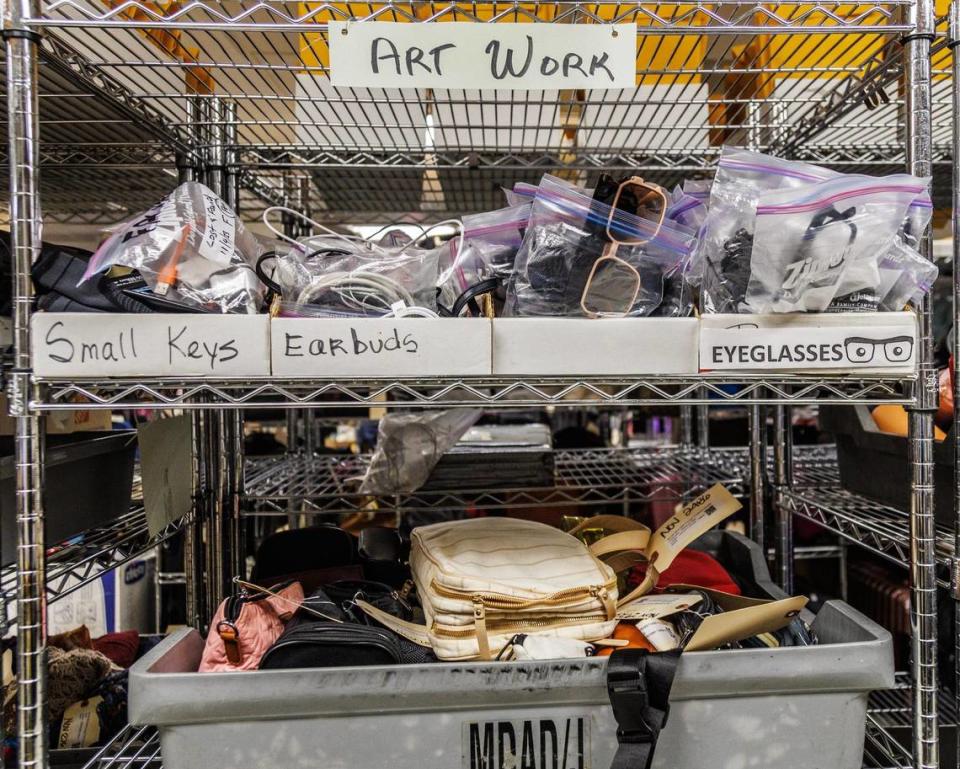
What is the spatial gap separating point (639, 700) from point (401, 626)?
0.29m

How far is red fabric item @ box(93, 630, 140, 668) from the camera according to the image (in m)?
1.02

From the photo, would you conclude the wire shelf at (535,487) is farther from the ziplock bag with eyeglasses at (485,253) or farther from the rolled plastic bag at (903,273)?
the rolled plastic bag at (903,273)

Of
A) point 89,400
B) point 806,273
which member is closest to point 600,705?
point 806,273

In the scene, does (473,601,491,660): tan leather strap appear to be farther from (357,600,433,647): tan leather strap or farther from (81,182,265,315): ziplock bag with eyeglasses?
(81,182,265,315): ziplock bag with eyeglasses

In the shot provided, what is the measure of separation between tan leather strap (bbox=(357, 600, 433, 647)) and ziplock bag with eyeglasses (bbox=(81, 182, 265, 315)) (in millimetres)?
389

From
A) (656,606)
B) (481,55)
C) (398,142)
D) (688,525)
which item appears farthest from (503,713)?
(398,142)

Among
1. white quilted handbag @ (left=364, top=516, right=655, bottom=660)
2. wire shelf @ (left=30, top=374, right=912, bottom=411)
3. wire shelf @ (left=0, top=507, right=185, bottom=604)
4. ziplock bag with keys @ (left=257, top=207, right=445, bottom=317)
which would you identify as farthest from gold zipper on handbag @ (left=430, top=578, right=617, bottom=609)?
wire shelf @ (left=0, top=507, right=185, bottom=604)

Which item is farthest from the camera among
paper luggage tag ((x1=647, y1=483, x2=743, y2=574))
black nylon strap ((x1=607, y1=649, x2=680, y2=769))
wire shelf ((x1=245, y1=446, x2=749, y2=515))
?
wire shelf ((x1=245, y1=446, x2=749, y2=515))

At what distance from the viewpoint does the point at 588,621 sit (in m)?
0.73

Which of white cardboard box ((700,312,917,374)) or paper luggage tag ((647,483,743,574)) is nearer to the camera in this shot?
white cardboard box ((700,312,917,374))

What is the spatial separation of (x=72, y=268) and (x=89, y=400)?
0.15 meters

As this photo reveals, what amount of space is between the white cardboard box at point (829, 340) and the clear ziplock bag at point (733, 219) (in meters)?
0.04

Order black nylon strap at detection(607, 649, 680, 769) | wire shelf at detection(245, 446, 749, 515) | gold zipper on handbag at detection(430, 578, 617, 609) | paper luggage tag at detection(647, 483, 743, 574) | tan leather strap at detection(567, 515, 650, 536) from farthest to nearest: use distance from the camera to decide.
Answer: wire shelf at detection(245, 446, 749, 515)
tan leather strap at detection(567, 515, 650, 536)
paper luggage tag at detection(647, 483, 743, 574)
gold zipper on handbag at detection(430, 578, 617, 609)
black nylon strap at detection(607, 649, 680, 769)

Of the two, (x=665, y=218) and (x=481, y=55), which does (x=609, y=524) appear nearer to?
(x=665, y=218)
